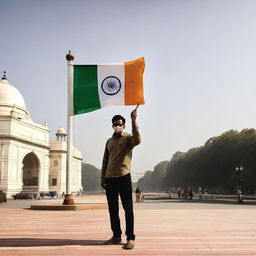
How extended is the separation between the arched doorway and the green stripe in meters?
47.3

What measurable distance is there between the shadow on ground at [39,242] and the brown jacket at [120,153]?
102 centimetres

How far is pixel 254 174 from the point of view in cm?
5609

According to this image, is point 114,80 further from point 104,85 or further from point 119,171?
point 119,171

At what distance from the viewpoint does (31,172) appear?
63.4m

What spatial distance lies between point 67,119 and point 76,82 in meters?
2.06

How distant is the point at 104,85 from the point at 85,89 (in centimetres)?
122

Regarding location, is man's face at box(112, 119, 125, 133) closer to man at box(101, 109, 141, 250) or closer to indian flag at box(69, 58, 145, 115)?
man at box(101, 109, 141, 250)

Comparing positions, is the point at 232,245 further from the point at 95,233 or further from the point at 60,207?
the point at 60,207

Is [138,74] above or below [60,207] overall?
above

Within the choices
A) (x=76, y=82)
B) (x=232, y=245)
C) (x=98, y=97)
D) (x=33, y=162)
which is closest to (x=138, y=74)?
(x=98, y=97)

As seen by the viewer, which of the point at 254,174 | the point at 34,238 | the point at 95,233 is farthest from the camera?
the point at 254,174

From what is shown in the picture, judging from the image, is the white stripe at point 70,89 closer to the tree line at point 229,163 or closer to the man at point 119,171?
the man at point 119,171

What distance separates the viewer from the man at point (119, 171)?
5484 millimetres

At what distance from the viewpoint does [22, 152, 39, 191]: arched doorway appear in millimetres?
60531
